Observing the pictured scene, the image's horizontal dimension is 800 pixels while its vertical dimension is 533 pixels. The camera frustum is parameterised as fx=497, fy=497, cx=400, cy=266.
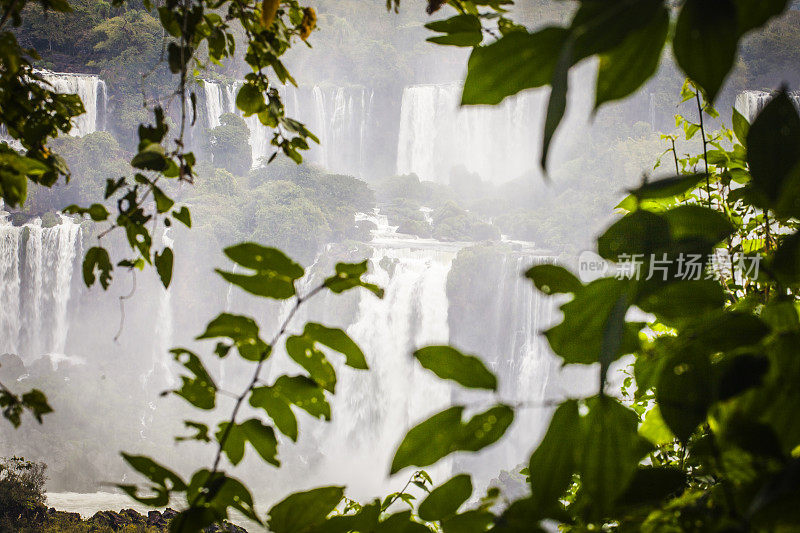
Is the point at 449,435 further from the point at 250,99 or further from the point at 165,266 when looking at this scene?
the point at 250,99

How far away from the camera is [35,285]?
6887 mm

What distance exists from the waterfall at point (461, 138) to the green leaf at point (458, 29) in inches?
336

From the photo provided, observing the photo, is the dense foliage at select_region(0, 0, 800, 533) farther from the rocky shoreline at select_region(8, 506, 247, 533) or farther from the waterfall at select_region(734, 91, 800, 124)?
the waterfall at select_region(734, 91, 800, 124)

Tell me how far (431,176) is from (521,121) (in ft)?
5.98

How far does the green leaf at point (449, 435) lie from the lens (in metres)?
0.15

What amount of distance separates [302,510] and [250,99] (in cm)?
36

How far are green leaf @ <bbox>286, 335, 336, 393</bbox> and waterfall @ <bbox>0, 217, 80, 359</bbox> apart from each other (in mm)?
7849

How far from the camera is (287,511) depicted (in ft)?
0.57

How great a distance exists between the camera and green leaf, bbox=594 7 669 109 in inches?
3.7

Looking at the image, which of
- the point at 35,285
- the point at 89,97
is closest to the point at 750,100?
the point at 89,97

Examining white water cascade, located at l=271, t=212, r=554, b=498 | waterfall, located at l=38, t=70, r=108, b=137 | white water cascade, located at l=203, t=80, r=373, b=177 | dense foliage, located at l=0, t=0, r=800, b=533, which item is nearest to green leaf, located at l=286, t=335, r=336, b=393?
dense foliage, located at l=0, t=0, r=800, b=533

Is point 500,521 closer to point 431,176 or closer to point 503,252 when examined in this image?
point 503,252

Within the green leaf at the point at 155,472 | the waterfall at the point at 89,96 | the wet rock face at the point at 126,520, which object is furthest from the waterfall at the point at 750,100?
the waterfall at the point at 89,96

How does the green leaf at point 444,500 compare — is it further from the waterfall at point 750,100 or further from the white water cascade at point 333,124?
the white water cascade at point 333,124
